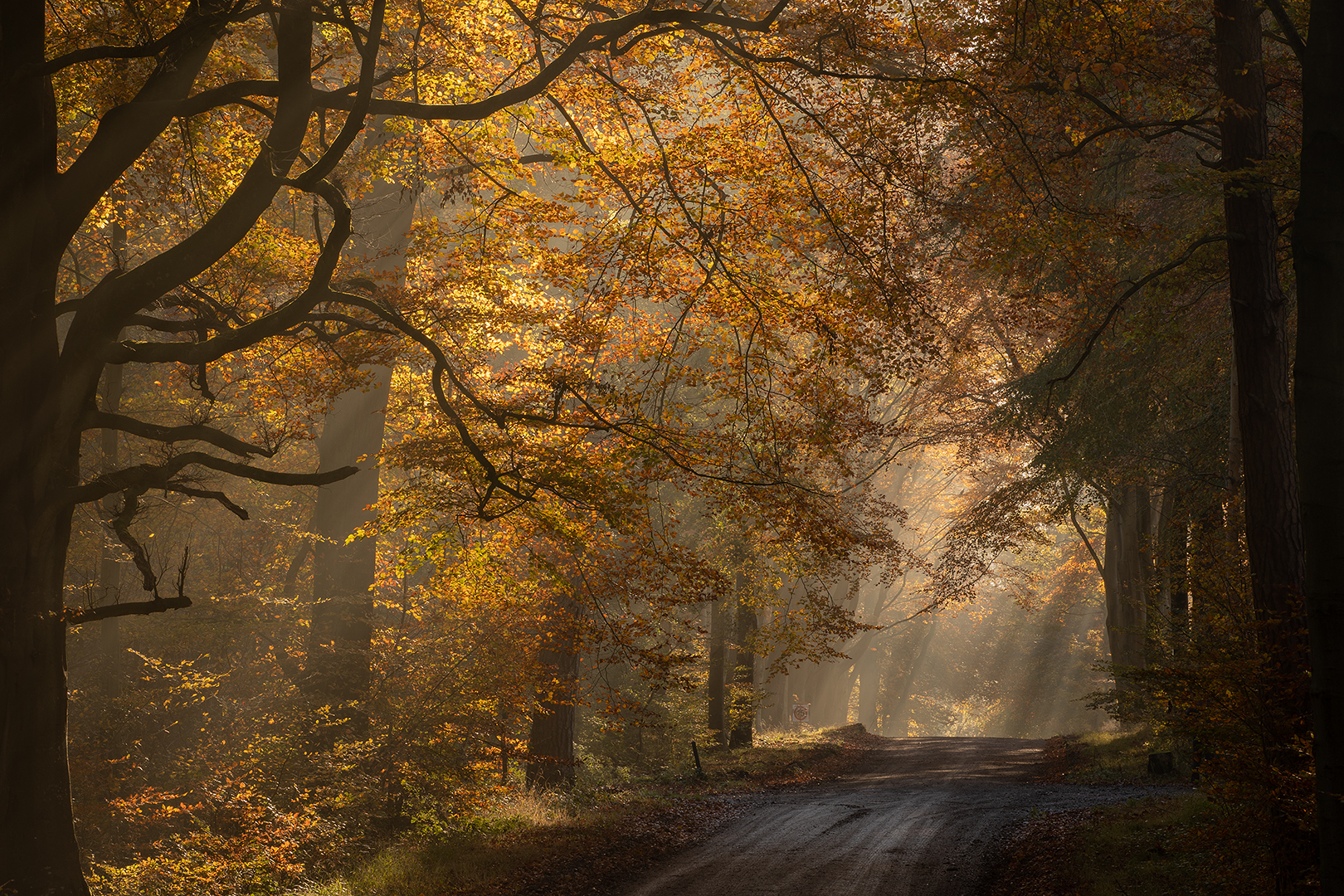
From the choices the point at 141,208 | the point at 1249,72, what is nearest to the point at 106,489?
the point at 141,208

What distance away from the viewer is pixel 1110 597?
77.9 ft

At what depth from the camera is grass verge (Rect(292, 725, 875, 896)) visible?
8812mm

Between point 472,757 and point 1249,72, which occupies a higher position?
point 1249,72

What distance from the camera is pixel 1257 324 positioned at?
8672mm

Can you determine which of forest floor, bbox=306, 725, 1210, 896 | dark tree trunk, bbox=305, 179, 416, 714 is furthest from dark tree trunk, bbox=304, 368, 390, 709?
forest floor, bbox=306, 725, 1210, 896

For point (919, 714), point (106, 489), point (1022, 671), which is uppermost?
point (106, 489)

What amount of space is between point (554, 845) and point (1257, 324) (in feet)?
30.8

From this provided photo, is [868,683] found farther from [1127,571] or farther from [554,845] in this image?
[554,845]

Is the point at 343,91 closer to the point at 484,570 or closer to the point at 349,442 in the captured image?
the point at 484,570

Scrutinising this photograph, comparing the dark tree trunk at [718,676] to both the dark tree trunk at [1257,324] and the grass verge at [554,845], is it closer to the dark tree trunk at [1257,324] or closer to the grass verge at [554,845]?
the grass verge at [554,845]

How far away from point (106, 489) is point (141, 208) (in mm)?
5653

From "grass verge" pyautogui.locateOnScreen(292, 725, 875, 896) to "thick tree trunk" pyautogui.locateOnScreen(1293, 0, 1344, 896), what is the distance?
6.63 metres

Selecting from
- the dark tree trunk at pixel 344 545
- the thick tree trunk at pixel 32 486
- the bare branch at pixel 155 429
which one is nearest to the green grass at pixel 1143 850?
the bare branch at pixel 155 429

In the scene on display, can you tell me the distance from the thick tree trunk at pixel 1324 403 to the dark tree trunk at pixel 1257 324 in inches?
137
